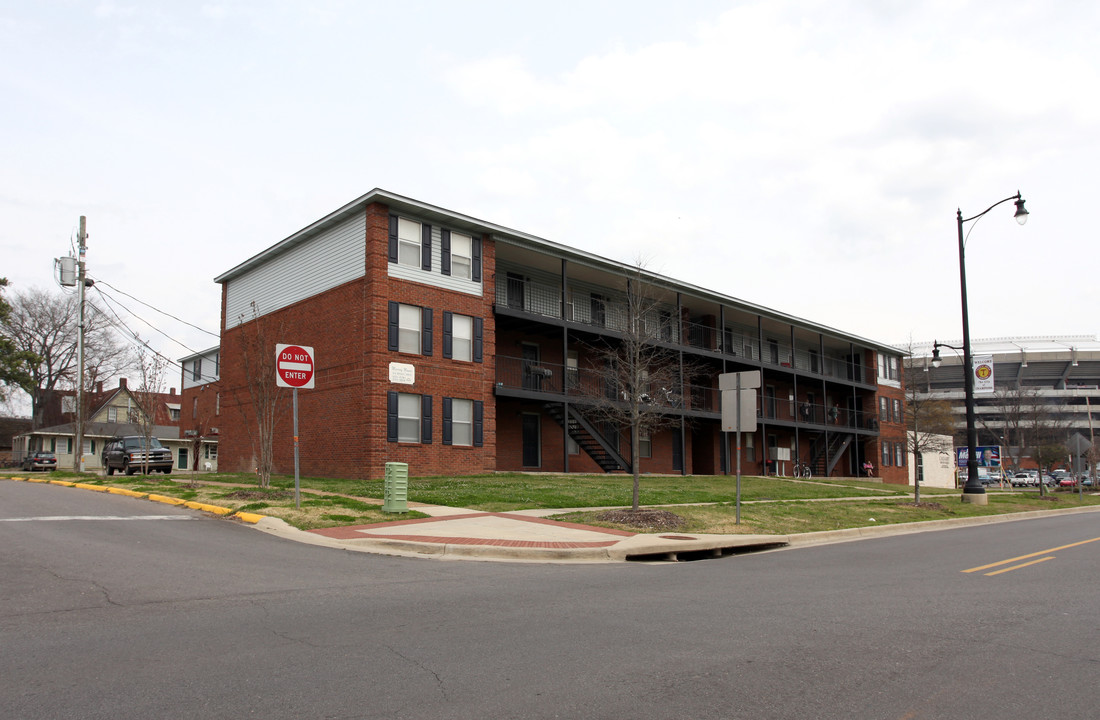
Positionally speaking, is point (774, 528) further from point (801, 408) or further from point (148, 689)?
point (801, 408)

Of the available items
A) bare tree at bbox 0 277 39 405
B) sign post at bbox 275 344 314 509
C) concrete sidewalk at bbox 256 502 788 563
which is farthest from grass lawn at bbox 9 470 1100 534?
bare tree at bbox 0 277 39 405

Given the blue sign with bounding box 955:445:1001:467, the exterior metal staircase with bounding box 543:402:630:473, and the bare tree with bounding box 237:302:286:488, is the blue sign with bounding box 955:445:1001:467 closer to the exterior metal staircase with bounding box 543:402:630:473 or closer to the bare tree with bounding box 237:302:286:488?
the exterior metal staircase with bounding box 543:402:630:473

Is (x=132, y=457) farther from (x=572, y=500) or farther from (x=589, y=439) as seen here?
(x=572, y=500)

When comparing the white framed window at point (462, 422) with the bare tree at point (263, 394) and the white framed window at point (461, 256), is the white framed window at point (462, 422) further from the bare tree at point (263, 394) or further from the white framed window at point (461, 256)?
the bare tree at point (263, 394)

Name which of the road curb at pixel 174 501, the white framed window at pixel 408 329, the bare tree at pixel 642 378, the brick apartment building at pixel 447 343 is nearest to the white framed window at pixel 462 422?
the brick apartment building at pixel 447 343

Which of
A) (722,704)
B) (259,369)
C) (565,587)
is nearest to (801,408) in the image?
(259,369)

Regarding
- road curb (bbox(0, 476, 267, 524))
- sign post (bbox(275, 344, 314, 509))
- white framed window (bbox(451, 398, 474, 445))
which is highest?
sign post (bbox(275, 344, 314, 509))

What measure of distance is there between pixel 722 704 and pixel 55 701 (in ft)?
12.6

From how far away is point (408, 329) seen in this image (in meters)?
25.7

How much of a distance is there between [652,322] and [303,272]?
542 inches

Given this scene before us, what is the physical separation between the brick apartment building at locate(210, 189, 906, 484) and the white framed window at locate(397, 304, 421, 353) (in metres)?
0.05

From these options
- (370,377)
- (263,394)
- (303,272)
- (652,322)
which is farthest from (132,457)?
(652,322)

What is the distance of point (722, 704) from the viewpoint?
4.62m

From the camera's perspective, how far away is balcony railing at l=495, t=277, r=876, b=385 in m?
32.0
